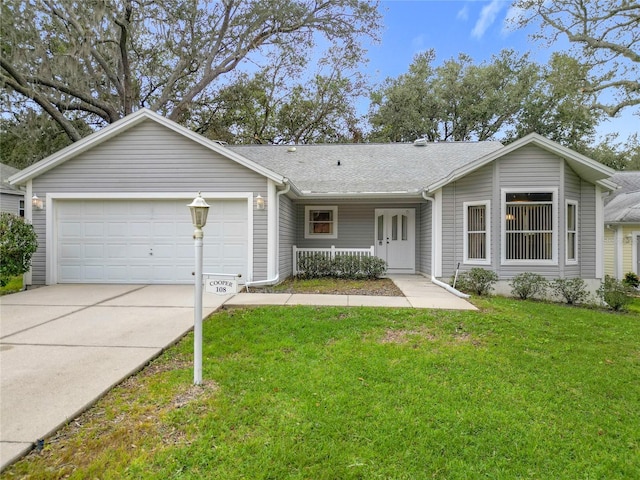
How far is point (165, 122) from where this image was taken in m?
7.96

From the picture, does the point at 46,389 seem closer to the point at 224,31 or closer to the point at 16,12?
the point at 16,12

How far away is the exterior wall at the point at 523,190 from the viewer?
8.09 metres

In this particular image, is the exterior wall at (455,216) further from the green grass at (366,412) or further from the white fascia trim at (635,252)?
the white fascia trim at (635,252)

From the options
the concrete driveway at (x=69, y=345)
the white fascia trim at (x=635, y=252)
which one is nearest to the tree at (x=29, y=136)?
the concrete driveway at (x=69, y=345)

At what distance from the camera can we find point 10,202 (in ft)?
46.5

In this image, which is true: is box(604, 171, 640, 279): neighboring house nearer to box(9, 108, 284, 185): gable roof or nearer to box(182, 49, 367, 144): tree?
box(9, 108, 284, 185): gable roof

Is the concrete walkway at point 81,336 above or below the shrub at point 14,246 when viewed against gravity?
below

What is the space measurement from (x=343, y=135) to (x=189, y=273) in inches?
666

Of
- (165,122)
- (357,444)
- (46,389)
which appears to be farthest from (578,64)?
(46,389)

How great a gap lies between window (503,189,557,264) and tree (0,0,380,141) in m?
13.5

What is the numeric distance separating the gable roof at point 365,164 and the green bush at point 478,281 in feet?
9.18

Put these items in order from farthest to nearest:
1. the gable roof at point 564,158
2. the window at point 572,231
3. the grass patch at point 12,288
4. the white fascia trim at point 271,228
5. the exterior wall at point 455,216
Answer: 1. the exterior wall at point 455,216
2. the window at point 572,231
3. the white fascia trim at point 271,228
4. the gable roof at point 564,158
5. the grass patch at point 12,288

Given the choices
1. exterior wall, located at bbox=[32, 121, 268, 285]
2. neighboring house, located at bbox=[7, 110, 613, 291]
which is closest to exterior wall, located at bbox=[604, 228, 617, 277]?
neighboring house, located at bbox=[7, 110, 613, 291]

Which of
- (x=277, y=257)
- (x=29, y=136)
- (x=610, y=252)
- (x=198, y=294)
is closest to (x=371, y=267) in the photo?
(x=277, y=257)
